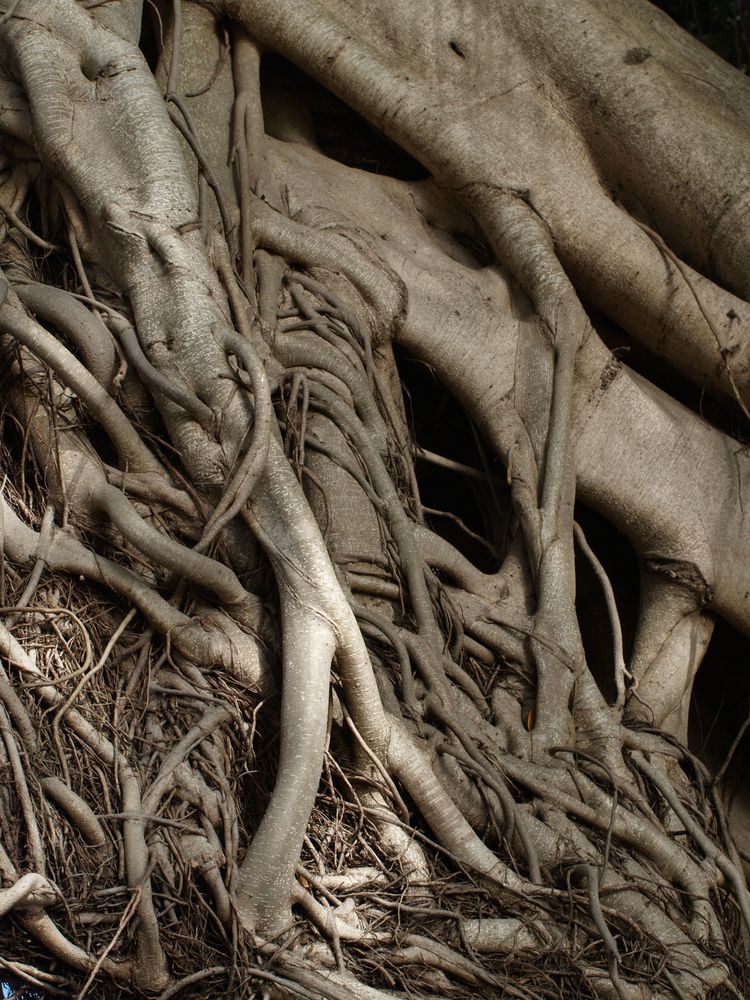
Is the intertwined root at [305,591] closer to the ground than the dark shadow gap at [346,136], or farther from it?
closer to the ground

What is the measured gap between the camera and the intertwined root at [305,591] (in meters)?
2.16

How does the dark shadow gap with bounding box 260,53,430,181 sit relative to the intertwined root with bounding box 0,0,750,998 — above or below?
above

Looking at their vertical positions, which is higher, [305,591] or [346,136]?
[346,136]

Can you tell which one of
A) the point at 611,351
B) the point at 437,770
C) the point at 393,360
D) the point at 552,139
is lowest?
the point at 437,770

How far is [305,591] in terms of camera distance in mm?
2354

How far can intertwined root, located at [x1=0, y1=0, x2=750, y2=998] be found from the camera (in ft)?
7.09

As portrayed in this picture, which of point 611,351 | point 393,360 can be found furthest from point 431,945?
point 611,351

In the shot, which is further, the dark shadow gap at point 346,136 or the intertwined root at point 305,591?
the dark shadow gap at point 346,136

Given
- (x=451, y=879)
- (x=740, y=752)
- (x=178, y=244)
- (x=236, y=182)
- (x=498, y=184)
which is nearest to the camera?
(x=451, y=879)

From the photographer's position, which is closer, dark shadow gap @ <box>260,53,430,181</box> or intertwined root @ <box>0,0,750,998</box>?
intertwined root @ <box>0,0,750,998</box>

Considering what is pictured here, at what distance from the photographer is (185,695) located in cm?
236

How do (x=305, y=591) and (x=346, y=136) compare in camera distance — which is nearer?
(x=305, y=591)

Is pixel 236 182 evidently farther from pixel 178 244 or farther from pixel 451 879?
pixel 451 879

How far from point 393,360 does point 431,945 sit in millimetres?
1609
